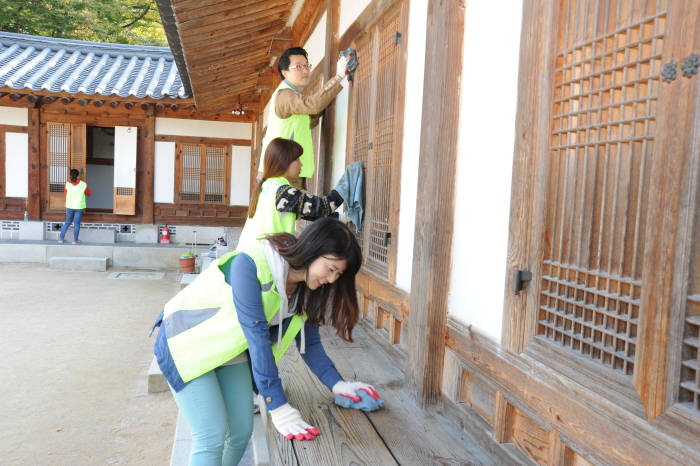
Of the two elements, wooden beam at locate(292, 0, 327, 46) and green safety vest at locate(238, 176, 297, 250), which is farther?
wooden beam at locate(292, 0, 327, 46)

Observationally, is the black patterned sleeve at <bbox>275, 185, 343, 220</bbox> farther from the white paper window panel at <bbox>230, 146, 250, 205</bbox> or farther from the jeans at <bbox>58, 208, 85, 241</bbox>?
the jeans at <bbox>58, 208, 85, 241</bbox>

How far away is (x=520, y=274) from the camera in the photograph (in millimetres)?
1892

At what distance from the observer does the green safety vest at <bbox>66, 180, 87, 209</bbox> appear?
12.4 metres

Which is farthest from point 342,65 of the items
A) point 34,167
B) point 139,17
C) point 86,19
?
point 139,17

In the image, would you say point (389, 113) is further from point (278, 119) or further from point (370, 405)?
point (370, 405)

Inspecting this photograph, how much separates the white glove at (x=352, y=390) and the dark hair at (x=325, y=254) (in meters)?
0.27

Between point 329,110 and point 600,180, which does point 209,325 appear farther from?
point 329,110

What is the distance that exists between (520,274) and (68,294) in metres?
9.44

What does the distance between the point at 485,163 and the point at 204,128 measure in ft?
41.0

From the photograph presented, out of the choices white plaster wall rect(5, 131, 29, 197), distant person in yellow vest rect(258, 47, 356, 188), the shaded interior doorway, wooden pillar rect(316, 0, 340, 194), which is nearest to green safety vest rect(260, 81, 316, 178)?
distant person in yellow vest rect(258, 47, 356, 188)

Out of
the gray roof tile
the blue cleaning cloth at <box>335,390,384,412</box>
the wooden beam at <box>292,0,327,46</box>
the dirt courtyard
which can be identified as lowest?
the dirt courtyard

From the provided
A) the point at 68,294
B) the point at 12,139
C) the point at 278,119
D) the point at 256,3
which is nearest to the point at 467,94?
the point at 278,119

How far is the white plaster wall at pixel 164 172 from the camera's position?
13453mm

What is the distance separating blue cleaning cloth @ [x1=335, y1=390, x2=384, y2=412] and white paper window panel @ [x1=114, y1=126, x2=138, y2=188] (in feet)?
40.5
